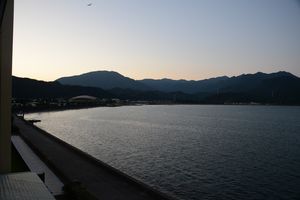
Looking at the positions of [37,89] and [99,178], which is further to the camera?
[37,89]

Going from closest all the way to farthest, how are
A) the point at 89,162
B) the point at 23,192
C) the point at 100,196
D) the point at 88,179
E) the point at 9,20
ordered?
Result: the point at 23,192 → the point at 9,20 → the point at 100,196 → the point at 88,179 → the point at 89,162

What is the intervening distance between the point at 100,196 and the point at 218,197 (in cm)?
665

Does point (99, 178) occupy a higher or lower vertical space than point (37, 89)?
lower

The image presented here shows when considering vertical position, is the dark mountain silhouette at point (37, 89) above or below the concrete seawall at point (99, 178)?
above

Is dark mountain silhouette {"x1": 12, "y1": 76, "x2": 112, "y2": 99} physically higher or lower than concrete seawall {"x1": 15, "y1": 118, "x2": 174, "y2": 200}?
higher

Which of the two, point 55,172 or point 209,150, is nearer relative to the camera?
point 55,172

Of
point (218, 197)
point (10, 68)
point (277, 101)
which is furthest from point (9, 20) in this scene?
point (277, 101)

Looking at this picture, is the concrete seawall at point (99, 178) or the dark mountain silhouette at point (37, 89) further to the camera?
the dark mountain silhouette at point (37, 89)

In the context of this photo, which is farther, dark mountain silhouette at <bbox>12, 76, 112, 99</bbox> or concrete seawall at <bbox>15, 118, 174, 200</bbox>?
dark mountain silhouette at <bbox>12, 76, 112, 99</bbox>

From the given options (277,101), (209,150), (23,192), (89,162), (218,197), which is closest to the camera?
(23,192)

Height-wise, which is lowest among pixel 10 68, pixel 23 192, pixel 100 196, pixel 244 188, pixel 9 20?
pixel 244 188

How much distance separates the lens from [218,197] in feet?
52.2

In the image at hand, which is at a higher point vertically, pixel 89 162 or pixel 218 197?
pixel 89 162

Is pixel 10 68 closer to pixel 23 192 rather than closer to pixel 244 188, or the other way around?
pixel 23 192
